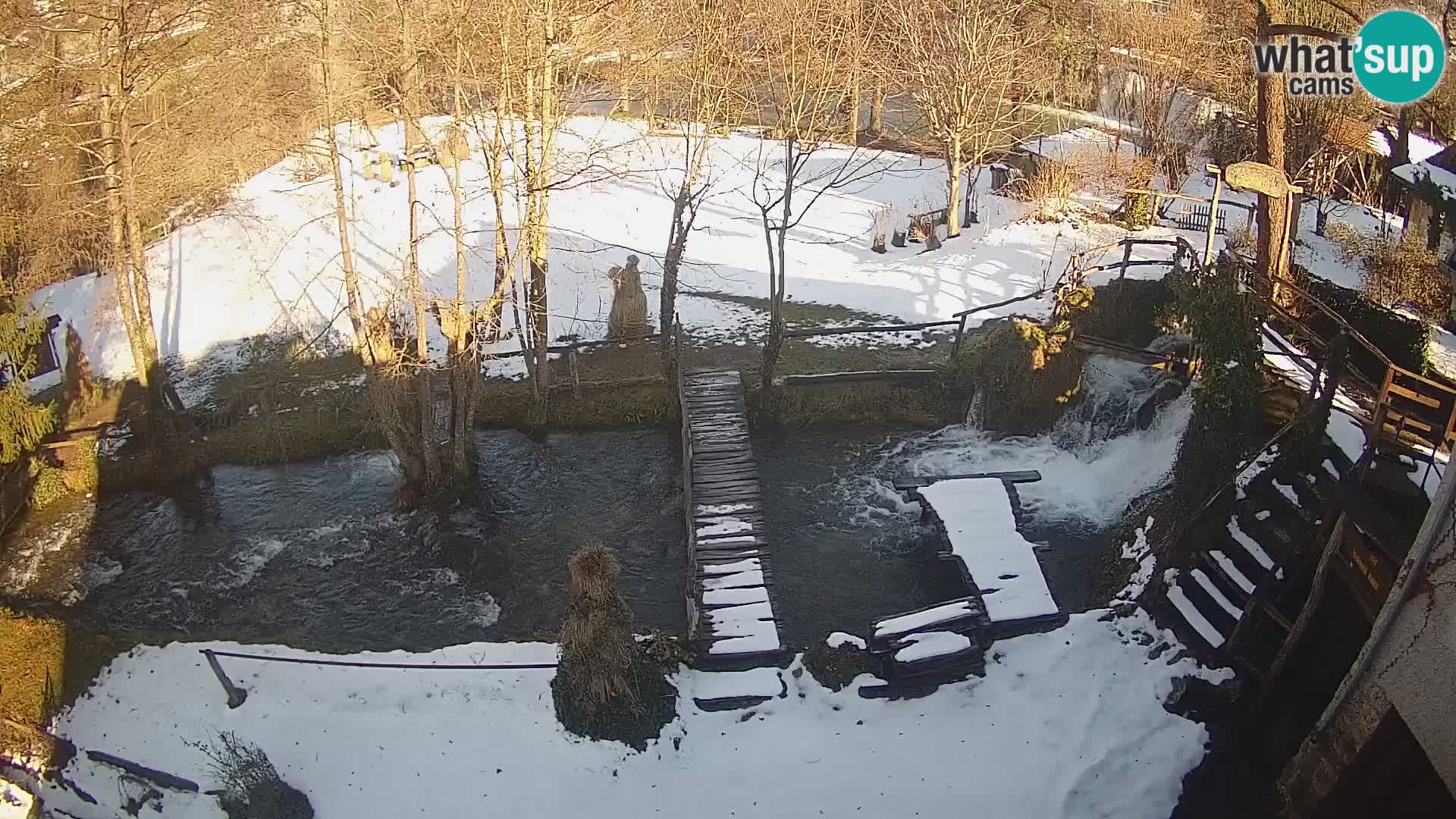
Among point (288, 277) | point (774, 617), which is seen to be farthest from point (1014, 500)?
point (288, 277)

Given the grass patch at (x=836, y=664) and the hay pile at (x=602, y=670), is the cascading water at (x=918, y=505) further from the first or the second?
the hay pile at (x=602, y=670)

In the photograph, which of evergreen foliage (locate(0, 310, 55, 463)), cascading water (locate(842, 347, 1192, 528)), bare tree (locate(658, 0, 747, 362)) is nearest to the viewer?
cascading water (locate(842, 347, 1192, 528))

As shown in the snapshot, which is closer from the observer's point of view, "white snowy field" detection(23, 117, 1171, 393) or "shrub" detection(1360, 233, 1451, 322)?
"shrub" detection(1360, 233, 1451, 322)

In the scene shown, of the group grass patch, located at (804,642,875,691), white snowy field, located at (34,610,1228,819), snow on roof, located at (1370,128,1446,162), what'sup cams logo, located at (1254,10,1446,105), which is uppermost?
what'sup cams logo, located at (1254,10,1446,105)

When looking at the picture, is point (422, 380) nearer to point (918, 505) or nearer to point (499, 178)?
point (499, 178)

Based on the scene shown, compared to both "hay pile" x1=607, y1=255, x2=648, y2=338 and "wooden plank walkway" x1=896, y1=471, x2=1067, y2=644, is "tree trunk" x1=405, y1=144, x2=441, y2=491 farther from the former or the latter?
"wooden plank walkway" x1=896, y1=471, x2=1067, y2=644

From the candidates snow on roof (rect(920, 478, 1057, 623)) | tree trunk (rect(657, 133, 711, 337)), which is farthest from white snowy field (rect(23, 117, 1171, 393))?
snow on roof (rect(920, 478, 1057, 623))
